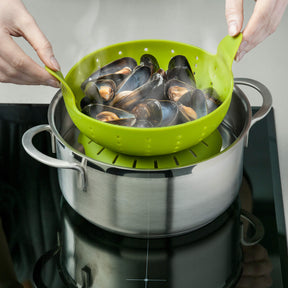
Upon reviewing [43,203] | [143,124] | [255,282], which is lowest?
[255,282]

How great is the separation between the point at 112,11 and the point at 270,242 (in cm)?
58

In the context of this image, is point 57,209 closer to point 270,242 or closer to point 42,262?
point 42,262

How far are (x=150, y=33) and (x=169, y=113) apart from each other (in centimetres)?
42

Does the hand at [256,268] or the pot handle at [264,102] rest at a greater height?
the pot handle at [264,102]

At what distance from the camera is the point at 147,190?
2.19 feet

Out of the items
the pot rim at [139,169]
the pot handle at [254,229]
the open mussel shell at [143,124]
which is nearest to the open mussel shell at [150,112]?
the open mussel shell at [143,124]

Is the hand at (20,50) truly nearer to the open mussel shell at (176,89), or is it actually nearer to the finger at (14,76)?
the finger at (14,76)

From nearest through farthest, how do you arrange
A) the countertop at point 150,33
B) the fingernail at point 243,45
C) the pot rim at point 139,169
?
1. the pot rim at point 139,169
2. the fingernail at point 243,45
3. the countertop at point 150,33

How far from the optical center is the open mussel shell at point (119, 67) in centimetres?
82

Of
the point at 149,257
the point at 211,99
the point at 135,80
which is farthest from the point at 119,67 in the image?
the point at 149,257

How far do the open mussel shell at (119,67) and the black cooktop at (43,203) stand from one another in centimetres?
19

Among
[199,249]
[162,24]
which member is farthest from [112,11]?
[199,249]

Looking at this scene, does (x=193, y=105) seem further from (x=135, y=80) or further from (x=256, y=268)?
(x=256, y=268)

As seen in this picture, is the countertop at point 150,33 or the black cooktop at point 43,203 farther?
the countertop at point 150,33
